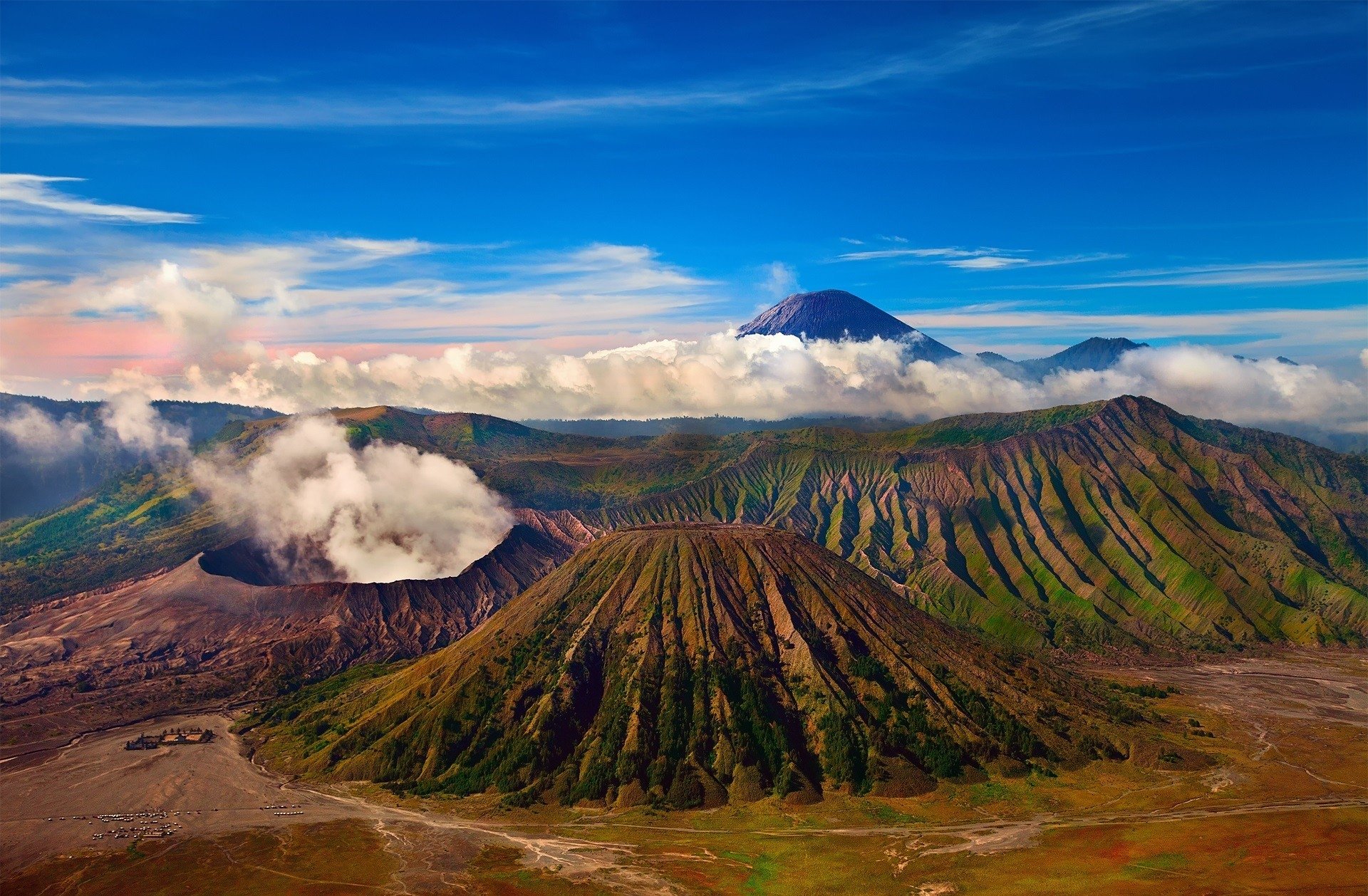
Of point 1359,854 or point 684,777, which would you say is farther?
point 684,777

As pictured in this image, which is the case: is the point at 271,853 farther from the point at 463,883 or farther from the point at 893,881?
the point at 893,881

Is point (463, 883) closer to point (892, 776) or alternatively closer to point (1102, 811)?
A: point (892, 776)

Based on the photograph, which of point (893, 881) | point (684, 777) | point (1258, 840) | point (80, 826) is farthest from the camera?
point (684, 777)

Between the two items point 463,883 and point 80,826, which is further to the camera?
point 80,826

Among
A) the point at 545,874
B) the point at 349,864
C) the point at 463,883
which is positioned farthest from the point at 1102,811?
the point at 349,864

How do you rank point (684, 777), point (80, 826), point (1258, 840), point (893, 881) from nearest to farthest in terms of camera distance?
1. point (893, 881)
2. point (1258, 840)
3. point (80, 826)
4. point (684, 777)

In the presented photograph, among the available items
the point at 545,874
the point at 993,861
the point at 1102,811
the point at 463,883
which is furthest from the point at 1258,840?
the point at 463,883

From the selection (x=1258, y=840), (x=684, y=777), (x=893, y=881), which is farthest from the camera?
(x=684, y=777)

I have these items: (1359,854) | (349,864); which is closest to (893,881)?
(1359,854)
